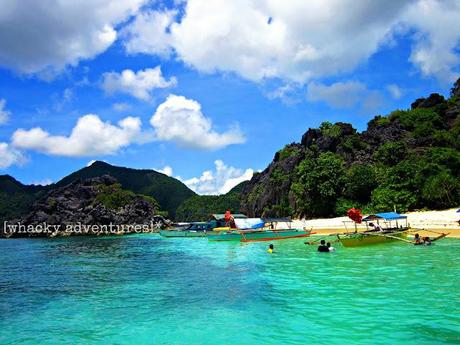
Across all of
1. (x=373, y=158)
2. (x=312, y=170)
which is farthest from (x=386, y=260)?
(x=373, y=158)

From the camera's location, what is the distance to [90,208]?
12200 centimetres

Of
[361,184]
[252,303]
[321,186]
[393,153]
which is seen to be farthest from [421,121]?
[252,303]

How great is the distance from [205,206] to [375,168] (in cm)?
10660

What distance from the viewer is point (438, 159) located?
53.8 metres

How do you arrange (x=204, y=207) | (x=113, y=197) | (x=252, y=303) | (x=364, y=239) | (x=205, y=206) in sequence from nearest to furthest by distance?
(x=252, y=303) → (x=364, y=239) → (x=113, y=197) → (x=204, y=207) → (x=205, y=206)

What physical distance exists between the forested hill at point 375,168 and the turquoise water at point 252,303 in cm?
2789

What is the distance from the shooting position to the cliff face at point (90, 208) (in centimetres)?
11719

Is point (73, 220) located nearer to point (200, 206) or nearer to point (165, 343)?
point (200, 206)

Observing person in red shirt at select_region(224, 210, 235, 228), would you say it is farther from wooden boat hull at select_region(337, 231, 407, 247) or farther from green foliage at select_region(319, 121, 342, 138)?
green foliage at select_region(319, 121, 342, 138)

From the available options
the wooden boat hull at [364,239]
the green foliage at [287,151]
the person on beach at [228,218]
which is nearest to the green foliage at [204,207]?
the green foliage at [287,151]

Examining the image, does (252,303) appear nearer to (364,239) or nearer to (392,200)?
(364,239)

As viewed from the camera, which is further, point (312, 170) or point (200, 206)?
point (200, 206)

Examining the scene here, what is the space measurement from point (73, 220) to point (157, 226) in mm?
27604

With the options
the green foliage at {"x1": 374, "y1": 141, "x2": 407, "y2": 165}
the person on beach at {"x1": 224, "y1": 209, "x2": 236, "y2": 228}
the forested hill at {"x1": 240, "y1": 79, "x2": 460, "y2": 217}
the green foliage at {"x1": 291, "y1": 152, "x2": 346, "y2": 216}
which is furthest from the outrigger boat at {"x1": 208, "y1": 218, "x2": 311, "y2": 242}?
the green foliage at {"x1": 374, "y1": 141, "x2": 407, "y2": 165}
